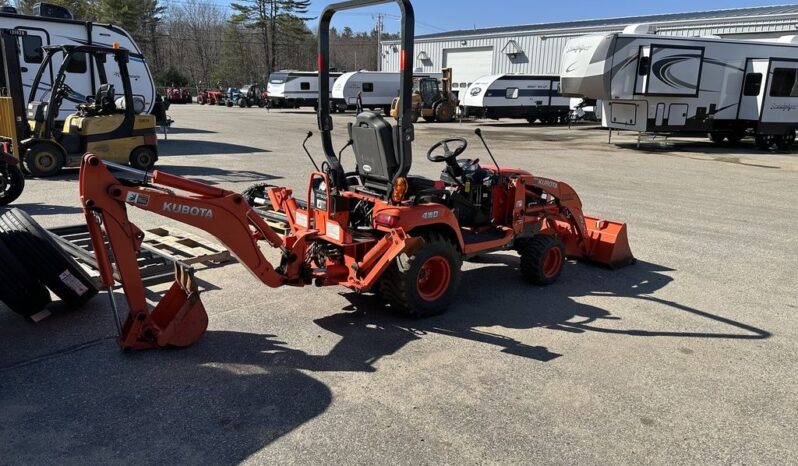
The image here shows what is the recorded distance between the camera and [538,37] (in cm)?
4044

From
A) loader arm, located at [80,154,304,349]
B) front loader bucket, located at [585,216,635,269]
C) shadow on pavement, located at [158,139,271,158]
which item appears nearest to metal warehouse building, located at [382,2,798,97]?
shadow on pavement, located at [158,139,271,158]

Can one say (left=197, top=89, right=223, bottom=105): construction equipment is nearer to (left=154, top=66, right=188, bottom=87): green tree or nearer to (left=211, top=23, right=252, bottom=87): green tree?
(left=154, top=66, right=188, bottom=87): green tree

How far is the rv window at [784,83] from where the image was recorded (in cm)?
1967

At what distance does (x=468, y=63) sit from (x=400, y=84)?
144 feet

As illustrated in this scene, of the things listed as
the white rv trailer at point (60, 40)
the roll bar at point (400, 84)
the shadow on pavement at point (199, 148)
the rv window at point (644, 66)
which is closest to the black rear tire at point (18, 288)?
the roll bar at point (400, 84)

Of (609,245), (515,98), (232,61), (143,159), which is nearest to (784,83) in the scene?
(515,98)

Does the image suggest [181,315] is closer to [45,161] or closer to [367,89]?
[45,161]

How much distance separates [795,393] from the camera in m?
3.95

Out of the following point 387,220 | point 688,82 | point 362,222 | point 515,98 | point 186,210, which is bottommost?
point 362,222

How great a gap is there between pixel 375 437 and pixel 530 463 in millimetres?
843

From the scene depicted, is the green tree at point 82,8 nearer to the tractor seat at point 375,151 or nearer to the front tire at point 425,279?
Result: the tractor seat at point 375,151

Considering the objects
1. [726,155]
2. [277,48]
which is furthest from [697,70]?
[277,48]

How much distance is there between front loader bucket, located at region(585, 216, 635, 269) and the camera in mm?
6570

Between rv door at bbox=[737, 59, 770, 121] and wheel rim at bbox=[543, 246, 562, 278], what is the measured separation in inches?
698
